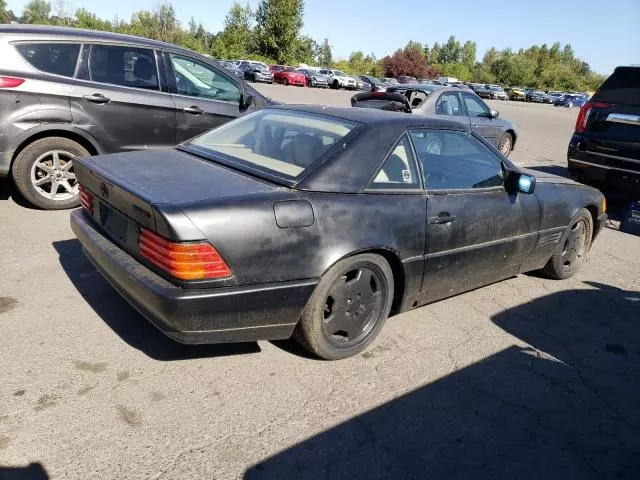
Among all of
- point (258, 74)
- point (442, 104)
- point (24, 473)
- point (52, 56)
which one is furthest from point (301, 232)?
point (258, 74)

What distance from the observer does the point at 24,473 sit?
2.12 metres

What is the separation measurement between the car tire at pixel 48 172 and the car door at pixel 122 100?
0.29 metres

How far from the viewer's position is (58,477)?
212 centimetres

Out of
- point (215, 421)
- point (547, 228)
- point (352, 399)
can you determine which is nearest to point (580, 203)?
point (547, 228)

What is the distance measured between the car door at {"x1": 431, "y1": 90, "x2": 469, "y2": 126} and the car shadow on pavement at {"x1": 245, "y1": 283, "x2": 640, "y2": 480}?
6192mm

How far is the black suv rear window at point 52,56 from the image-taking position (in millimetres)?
5090

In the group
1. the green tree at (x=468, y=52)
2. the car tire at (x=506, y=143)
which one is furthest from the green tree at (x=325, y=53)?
the car tire at (x=506, y=143)

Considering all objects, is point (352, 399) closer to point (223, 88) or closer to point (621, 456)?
point (621, 456)

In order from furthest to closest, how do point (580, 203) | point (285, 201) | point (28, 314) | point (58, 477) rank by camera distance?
point (580, 203), point (28, 314), point (285, 201), point (58, 477)

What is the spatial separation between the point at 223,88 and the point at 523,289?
422 centimetres

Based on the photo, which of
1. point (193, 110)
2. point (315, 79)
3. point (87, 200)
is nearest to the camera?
point (87, 200)

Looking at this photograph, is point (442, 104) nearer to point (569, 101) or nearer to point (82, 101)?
point (82, 101)

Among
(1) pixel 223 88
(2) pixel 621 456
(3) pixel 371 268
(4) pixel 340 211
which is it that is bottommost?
(2) pixel 621 456

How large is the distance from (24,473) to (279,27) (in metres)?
62.6
